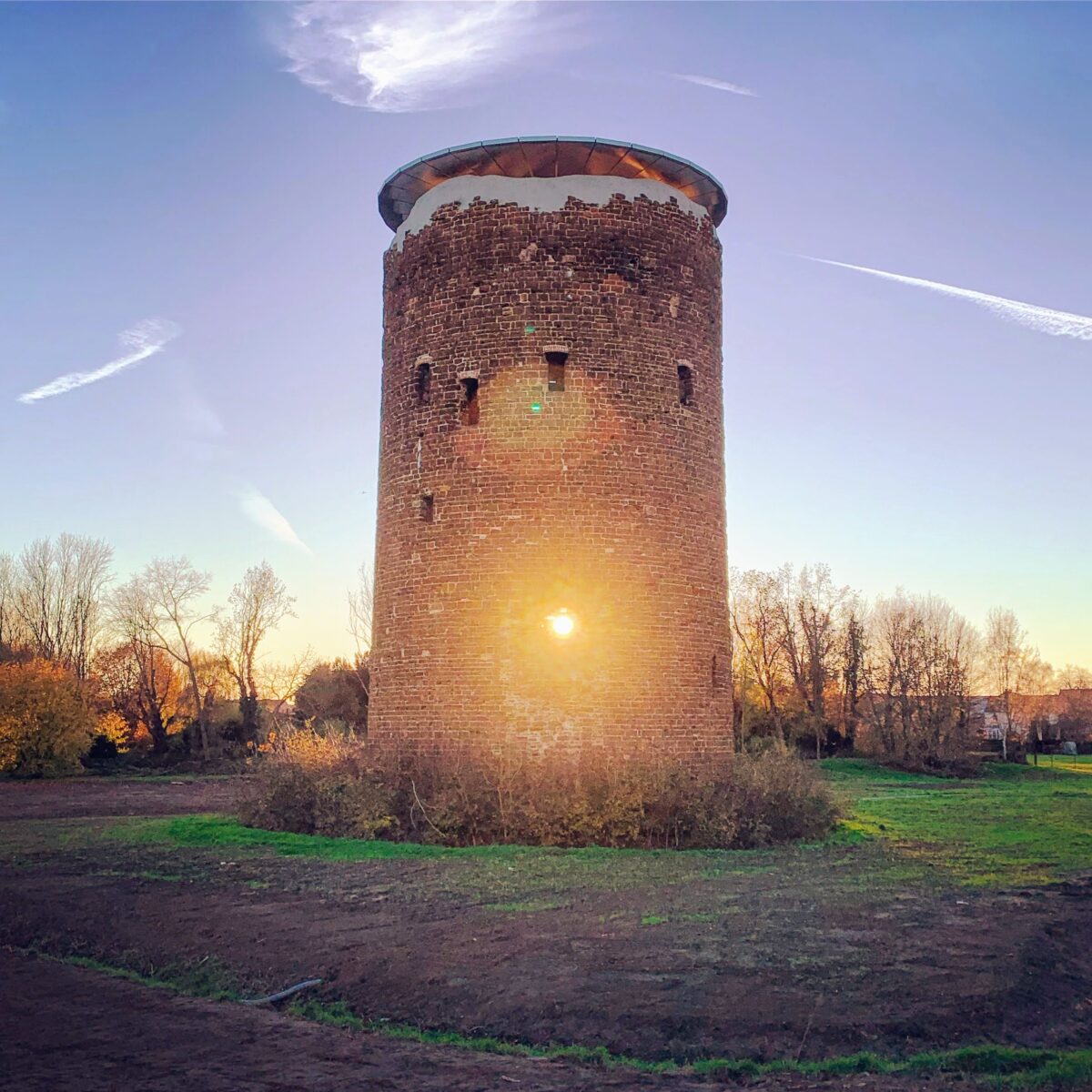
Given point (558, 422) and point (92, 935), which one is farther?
point (558, 422)

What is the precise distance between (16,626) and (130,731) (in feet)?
38.6

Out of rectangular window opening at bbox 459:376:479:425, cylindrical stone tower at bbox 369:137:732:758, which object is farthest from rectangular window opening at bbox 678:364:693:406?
rectangular window opening at bbox 459:376:479:425

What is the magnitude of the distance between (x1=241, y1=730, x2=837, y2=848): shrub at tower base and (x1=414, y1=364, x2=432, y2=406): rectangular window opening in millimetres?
5437

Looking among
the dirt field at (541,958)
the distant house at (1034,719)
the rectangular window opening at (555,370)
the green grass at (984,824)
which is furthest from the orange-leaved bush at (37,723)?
the distant house at (1034,719)

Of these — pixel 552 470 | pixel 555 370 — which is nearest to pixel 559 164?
pixel 555 370

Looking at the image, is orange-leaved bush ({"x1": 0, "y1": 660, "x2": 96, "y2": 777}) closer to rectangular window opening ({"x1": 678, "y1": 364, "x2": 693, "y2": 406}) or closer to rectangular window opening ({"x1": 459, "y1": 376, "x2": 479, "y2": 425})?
rectangular window opening ({"x1": 459, "y1": 376, "x2": 479, "y2": 425})

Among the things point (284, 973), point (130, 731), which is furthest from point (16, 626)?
point (284, 973)

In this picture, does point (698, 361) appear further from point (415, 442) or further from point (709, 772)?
point (709, 772)

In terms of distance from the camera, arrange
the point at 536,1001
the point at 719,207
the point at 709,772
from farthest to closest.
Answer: the point at 719,207 < the point at 709,772 < the point at 536,1001

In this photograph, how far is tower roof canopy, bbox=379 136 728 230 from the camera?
1595 centimetres

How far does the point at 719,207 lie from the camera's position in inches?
702

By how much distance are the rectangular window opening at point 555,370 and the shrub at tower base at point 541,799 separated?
5.35 m

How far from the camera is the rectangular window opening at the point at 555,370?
15383mm

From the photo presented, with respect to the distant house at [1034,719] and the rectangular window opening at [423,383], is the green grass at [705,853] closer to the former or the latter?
the rectangular window opening at [423,383]
